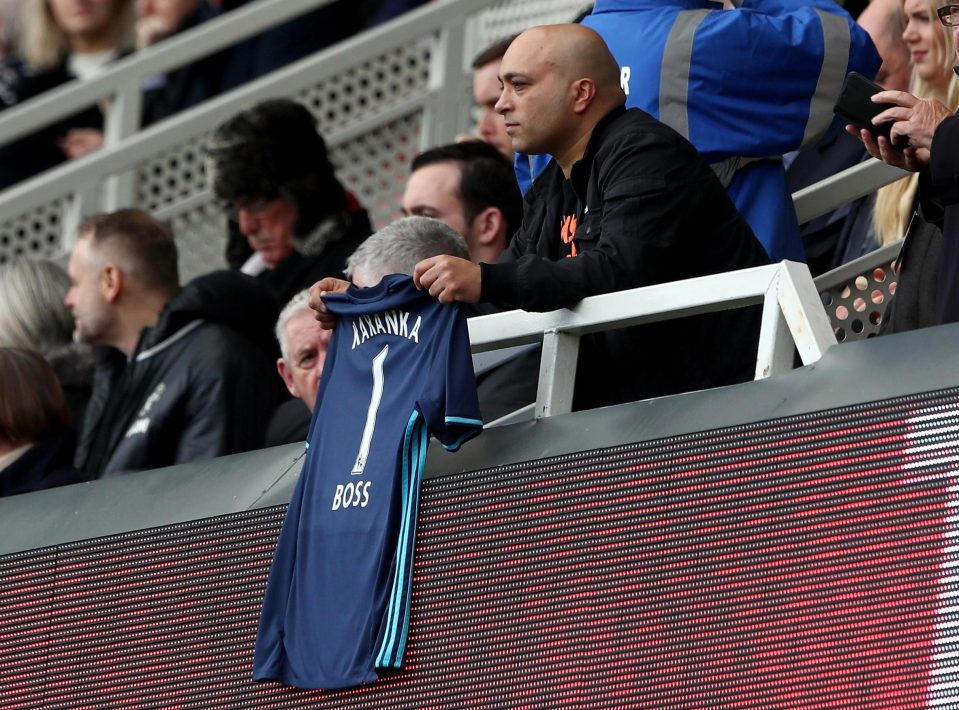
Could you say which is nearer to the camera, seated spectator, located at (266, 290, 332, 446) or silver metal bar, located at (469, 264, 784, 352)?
silver metal bar, located at (469, 264, 784, 352)

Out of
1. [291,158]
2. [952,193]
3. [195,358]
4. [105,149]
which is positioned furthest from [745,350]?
[105,149]

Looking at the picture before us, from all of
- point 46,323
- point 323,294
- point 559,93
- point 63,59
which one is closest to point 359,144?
point 63,59

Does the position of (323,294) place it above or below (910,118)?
below

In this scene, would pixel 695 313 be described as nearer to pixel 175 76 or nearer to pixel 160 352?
pixel 160 352

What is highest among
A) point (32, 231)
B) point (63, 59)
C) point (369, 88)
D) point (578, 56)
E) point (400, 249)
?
point (578, 56)

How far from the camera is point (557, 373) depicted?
13.7 ft

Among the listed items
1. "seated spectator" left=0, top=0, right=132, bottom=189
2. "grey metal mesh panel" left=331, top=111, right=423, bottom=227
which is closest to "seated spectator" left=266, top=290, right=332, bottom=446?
"grey metal mesh panel" left=331, top=111, right=423, bottom=227

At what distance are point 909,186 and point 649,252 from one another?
1584 mm

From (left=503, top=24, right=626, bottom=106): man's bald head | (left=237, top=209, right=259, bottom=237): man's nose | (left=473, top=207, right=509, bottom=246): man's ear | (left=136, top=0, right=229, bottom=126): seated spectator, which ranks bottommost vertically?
(left=136, top=0, right=229, bottom=126): seated spectator

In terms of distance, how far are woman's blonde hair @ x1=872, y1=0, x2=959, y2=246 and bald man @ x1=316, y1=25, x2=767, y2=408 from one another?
3.54 ft

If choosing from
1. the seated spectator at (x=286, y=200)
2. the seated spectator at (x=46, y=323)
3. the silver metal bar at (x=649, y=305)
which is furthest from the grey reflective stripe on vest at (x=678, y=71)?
the seated spectator at (x=46, y=323)

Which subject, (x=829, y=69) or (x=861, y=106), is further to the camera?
(x=829, y=69)

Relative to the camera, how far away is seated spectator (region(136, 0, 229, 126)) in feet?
30.2

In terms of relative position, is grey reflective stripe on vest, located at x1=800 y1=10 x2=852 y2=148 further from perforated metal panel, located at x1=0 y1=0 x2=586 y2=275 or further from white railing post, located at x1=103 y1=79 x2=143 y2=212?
white railing post, located at x1=103 y1=79 x2=143 y2=212
